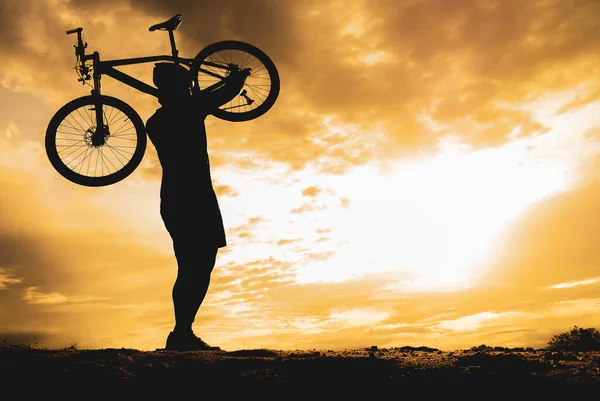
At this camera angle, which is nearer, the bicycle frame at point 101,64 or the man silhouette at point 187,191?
the man silhouette at point 187,191

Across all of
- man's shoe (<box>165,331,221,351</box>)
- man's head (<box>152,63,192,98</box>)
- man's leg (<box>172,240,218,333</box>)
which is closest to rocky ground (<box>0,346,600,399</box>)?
man's shoe (<box>165,331,221,351</box>)

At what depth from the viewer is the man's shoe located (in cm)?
790

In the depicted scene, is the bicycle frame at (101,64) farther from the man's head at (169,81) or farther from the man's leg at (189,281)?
the man's leg at (189,281)

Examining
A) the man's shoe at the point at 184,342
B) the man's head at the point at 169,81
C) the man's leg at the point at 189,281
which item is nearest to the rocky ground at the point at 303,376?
the man's shoe at the point at 184,342

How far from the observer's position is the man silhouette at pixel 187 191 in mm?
8234

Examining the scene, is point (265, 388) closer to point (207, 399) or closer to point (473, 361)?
point (207, 399)

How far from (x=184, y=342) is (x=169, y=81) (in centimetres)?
399

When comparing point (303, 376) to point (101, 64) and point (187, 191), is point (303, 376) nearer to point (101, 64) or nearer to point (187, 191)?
point (187, 191)

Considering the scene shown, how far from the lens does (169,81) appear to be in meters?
8.82

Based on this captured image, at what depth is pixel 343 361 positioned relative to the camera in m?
5.84

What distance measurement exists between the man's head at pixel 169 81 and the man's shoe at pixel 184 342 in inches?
144

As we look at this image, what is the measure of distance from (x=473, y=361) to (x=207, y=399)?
8.93 feet

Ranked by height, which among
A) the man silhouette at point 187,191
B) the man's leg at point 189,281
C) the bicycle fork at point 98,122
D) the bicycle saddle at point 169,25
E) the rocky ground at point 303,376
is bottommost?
the rocky ground at point 303,376

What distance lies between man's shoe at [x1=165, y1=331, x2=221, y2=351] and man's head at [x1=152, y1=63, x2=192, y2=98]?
3666 mm
